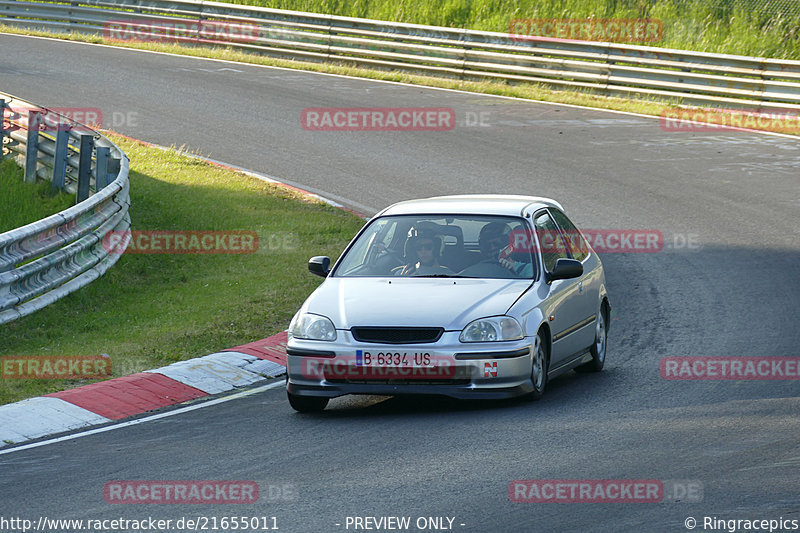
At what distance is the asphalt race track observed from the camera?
21.6ft

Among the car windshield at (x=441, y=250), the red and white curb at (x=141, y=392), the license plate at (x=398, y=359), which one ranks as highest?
the car windshield at (x=441, y=250)

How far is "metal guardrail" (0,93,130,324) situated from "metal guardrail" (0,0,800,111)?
13.3m

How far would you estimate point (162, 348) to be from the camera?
435 inches

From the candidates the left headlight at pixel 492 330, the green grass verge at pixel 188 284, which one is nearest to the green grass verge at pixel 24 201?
the green grass verge at pixel 188 284

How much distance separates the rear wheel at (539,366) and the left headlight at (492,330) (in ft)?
0.72

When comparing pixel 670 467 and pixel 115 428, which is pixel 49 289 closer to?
pixel 115 428

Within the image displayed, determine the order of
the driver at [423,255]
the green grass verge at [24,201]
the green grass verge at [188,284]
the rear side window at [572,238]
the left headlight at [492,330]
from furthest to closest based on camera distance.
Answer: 1. the green grass verge at [24,201]
2. the green grass verge at [188,284]
3. the rear side window at [572,238]
4. the driver at [423,255]
5. the left headlight at [492,330]

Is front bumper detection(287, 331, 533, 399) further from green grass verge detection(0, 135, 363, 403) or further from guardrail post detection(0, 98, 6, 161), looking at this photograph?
guardrail post detection(0, 98, 6, 161)

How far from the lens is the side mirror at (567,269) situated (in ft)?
31.1

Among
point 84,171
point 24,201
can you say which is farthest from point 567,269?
point 24,201

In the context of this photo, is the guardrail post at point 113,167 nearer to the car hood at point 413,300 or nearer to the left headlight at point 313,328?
the car hood at point 413,300

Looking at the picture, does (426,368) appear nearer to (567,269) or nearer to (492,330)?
(492,330)

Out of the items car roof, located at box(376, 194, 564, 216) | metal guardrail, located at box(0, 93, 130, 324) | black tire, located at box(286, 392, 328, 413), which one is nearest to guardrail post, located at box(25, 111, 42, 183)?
metal guardrail, located at box(0, 93, 130, 324)

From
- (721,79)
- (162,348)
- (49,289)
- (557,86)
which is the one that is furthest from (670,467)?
(557,86)
